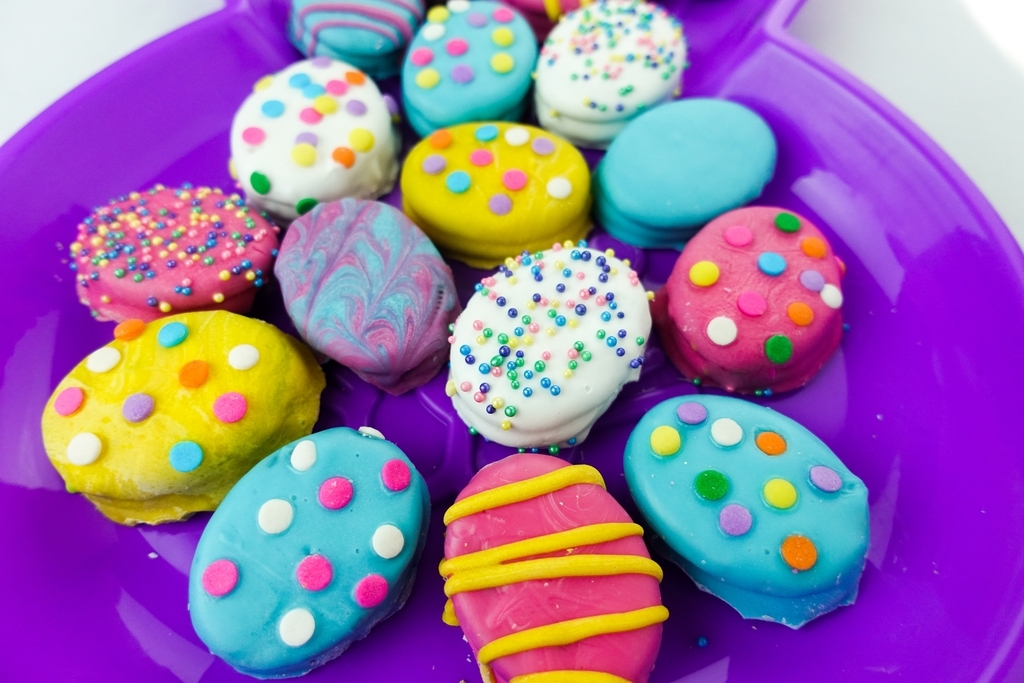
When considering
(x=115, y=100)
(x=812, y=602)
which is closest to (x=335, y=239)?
(x=115, y=100)

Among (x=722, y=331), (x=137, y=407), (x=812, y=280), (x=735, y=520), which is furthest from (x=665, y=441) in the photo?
(x=137, y=407)

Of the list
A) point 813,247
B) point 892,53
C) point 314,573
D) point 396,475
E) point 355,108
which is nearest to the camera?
point 314,573

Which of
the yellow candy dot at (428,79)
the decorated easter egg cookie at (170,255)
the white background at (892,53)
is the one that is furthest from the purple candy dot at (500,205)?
the white background at (892,53)

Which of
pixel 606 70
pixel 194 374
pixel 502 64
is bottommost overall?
pixel 194 374

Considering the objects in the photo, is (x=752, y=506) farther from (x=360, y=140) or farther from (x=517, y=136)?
(x=360, y=140)

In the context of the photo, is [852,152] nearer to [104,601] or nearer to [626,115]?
[626,115]

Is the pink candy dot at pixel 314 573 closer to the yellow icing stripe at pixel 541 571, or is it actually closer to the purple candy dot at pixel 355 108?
the yellow icing stripe at pixel 541 571
